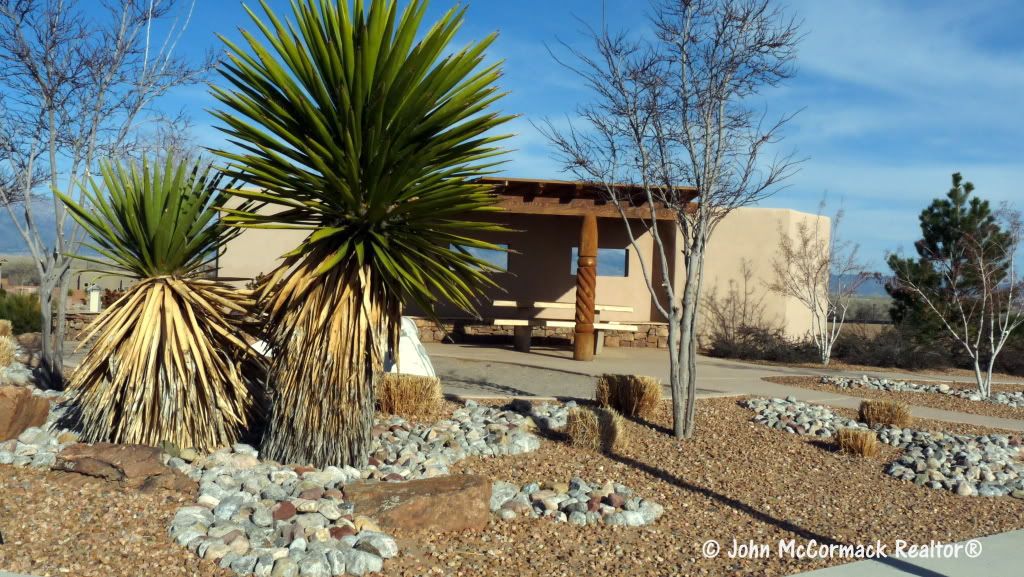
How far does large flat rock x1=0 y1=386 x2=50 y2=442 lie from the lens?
6254mm

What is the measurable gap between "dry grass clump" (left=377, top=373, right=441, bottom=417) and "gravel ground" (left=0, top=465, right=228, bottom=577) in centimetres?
310

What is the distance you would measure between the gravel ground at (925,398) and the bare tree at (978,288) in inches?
25.0

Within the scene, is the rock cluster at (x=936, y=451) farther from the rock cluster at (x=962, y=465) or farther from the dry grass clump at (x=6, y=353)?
the dry grass clump at (x=6, y=353)

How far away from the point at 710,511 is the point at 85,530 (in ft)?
12.6

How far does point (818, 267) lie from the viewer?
1750 cm

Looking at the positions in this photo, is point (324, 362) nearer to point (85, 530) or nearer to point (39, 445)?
point (85, 530)

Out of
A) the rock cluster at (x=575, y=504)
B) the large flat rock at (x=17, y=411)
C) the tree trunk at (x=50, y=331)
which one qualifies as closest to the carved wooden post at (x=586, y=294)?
the tree trunk at (x=50, y=331)

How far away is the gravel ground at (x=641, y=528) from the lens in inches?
169

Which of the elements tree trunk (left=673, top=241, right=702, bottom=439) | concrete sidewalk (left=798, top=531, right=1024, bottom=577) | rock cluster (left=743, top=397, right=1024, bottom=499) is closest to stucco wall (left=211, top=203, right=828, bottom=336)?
rock cluster (left=743, top=397, right=1024, bottom=499)

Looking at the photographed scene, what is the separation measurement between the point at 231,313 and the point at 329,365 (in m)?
1.36

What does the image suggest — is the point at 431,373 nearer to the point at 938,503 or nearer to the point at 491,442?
the point at 491,442

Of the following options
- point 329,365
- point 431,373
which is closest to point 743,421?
point 431,373

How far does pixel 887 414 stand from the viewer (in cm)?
909

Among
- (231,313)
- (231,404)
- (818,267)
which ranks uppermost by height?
(818,267)
